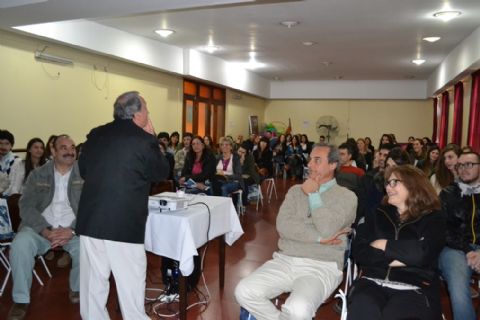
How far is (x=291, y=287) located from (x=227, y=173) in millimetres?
3958

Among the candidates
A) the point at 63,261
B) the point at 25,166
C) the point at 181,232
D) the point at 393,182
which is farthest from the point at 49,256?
the point at 393,182

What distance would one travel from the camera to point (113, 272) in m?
2.44

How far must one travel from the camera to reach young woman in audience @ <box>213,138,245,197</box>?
5.86 metres

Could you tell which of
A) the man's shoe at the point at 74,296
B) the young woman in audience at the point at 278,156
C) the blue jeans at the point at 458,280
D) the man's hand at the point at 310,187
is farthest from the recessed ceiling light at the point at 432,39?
the man's shoe at the point at 74,296

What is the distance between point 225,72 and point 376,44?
4.06 meters

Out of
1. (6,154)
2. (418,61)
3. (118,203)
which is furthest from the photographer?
(418,61)

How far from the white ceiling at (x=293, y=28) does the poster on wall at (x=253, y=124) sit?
11.4 feet

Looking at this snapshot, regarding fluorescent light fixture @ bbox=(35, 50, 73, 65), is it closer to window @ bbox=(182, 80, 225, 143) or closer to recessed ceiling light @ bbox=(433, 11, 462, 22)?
window @ bbox=(182, 80, 225, 143)

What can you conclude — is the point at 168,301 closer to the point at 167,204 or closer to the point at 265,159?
the point at 167,204

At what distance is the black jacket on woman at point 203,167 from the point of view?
5.74 meters

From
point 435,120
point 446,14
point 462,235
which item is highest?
point 446,14

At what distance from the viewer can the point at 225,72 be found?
10.7 metres

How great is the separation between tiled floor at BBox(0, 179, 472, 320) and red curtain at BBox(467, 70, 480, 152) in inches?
165

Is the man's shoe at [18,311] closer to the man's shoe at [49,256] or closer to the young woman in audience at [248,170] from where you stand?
the man's shoe at [49,256]
